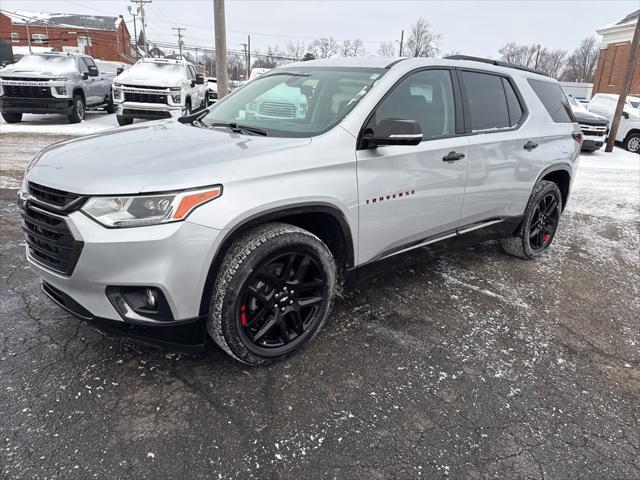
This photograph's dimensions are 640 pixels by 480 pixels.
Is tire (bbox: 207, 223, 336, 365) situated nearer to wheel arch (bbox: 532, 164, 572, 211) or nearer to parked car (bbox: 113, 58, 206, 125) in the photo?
wheel arch (bbox: 532, 164, 572, 211)

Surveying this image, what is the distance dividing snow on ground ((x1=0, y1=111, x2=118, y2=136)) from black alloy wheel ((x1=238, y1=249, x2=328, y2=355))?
1000 cm

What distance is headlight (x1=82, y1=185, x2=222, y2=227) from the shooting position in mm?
2193

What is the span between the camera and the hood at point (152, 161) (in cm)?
224

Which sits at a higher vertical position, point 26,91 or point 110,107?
point 26,91

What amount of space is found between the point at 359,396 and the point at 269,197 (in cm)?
119

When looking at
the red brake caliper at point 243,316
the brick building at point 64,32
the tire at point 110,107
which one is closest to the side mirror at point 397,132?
the red brake caliper at point 243,316

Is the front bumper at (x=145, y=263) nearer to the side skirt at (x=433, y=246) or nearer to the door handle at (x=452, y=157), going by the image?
the side skirt at (x=433, y=246)

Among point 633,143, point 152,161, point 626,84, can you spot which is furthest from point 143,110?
point 633,143

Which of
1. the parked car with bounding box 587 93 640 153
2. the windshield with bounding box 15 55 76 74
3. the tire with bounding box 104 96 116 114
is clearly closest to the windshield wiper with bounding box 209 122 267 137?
the windshield with bounding box 15 55 76 74

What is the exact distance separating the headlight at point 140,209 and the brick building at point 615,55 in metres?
40.0

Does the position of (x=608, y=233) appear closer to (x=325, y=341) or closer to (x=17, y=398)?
(x=325, y=341)

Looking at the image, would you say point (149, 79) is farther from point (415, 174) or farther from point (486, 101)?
point (415, 174)

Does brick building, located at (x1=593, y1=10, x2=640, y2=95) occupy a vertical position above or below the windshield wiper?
above

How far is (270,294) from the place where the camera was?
2.66 m
